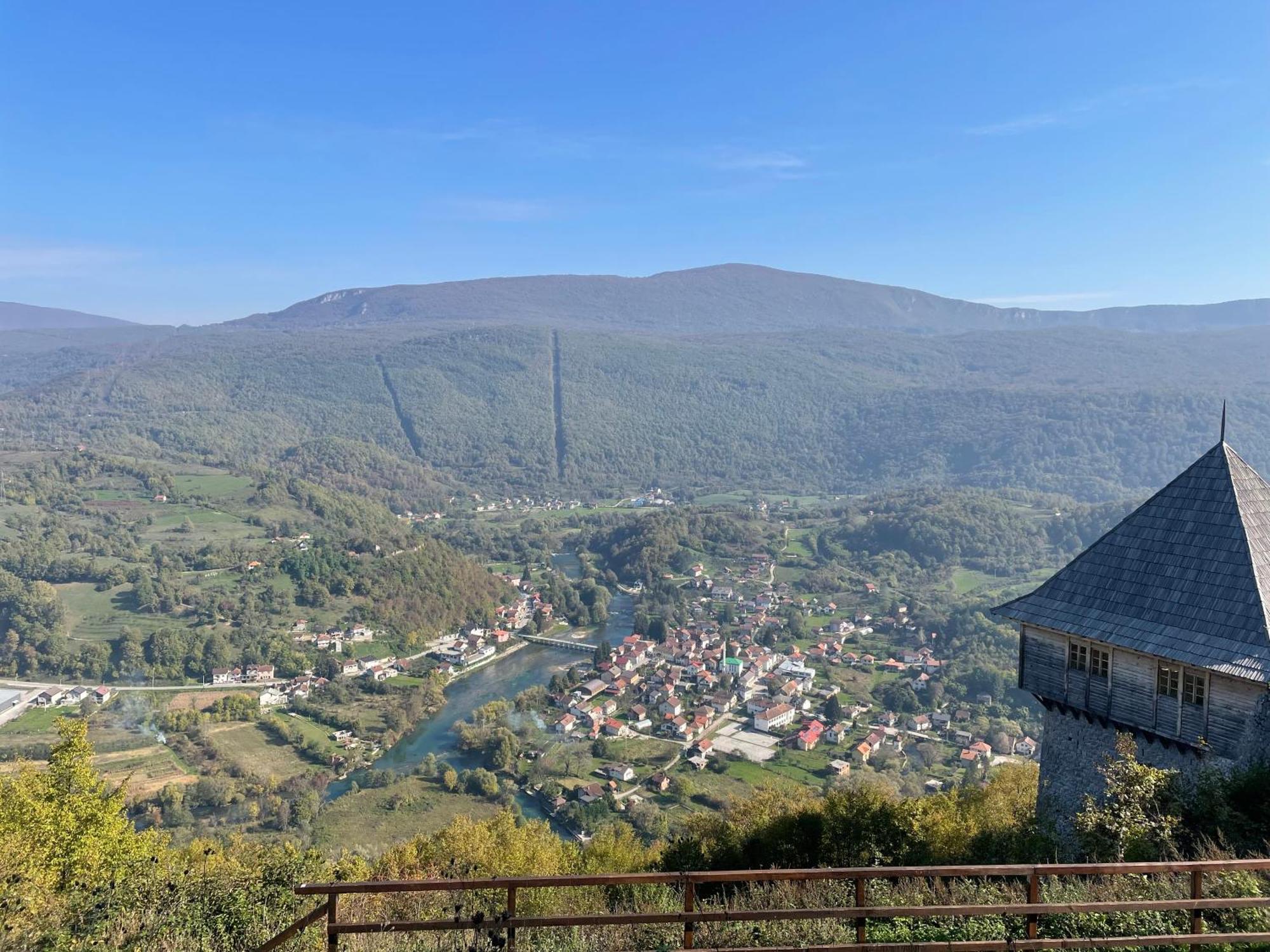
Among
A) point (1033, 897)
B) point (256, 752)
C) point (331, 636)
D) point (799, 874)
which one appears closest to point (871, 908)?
point (799, 874)

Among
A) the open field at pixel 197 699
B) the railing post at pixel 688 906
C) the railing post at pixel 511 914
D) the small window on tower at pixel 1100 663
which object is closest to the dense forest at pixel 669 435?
the open field at pixel 197 699

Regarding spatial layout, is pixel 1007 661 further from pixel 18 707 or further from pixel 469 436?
pixel 469 436

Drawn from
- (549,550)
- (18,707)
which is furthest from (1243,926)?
(549,550)

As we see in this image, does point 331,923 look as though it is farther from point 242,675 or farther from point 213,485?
point 213,485

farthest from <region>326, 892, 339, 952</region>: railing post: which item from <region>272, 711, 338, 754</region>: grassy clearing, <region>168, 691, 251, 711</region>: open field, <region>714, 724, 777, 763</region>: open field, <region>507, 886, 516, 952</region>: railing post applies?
<region>168, 691, 251, 711</region>: open field

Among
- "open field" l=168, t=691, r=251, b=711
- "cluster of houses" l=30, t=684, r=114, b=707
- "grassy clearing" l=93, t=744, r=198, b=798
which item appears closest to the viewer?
"grassy clearing" l=93, t=744, r=198, b=798

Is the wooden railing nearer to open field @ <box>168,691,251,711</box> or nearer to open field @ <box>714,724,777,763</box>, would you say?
open field @ <box>714,724,777,763</box>
